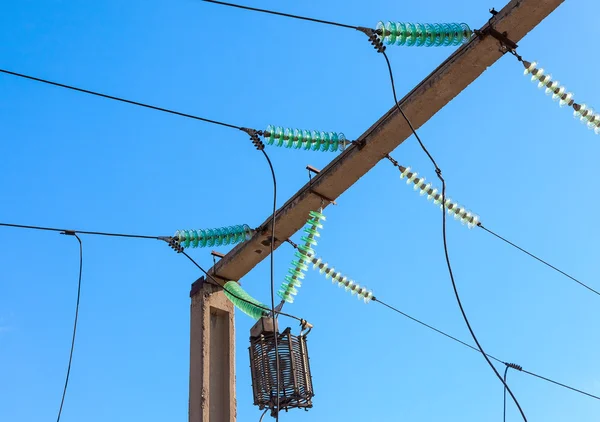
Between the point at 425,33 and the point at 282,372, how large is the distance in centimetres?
239

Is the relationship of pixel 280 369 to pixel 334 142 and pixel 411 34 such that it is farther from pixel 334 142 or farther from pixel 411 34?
pixel 411 34

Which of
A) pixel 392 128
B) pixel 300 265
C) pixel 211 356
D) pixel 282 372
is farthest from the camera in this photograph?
pixel 211 356

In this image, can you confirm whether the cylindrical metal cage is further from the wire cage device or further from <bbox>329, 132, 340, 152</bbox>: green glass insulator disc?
<bbox>329, 132, 340, 152</bbox>: green glass insulator disc

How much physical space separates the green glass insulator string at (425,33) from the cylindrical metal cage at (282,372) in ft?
6.96

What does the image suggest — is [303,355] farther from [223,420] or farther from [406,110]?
[406,110]

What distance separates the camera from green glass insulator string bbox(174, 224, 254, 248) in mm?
6172

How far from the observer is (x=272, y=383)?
18.7ft

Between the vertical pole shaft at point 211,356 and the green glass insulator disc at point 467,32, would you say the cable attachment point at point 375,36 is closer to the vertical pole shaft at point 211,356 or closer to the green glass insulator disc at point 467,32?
the green glass insulator disc at point 467,32

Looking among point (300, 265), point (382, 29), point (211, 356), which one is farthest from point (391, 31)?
point (211, 356)

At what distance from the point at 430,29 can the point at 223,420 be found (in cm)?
309

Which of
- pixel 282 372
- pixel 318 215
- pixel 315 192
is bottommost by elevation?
pixel 282 372

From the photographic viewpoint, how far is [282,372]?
575cm

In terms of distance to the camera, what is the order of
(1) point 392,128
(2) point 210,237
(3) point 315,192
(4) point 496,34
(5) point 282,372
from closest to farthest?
(4) point 496,34 → (1) point 392,128 → (5) point 282,372 → (3) point 315,192 → (2) point 210,237

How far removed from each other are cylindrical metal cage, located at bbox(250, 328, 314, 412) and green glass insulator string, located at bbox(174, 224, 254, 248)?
28.8 inches
